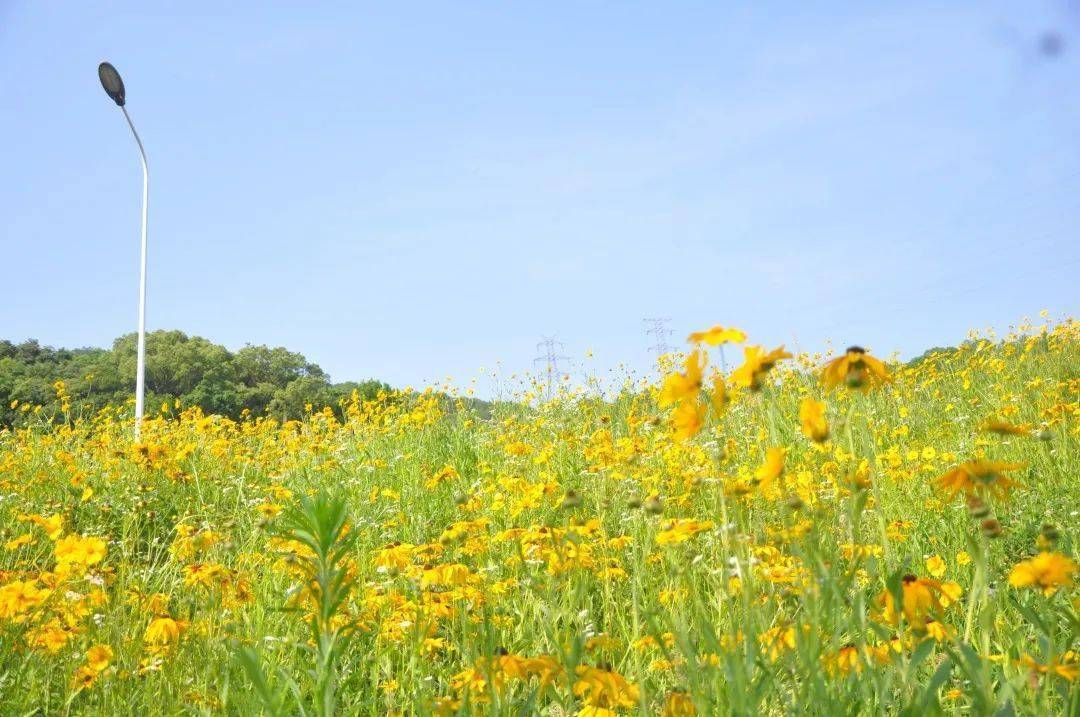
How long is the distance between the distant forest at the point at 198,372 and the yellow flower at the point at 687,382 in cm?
3116

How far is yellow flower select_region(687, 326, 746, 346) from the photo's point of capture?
1349 mm

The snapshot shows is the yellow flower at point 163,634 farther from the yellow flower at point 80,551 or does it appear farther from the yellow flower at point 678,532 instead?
the yellow flower at point 678,532

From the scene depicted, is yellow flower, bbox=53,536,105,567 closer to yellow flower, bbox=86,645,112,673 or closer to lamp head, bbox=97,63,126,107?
yellow flower, bbox=86,645,112,673

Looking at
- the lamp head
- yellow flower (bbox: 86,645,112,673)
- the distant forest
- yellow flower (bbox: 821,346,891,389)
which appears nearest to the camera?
yellow flower (bbox: 821,346,891,389)

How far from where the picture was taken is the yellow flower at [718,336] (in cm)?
135

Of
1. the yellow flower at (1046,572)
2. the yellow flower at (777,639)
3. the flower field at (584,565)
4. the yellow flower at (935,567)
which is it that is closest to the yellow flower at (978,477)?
the flower field at (584,565)

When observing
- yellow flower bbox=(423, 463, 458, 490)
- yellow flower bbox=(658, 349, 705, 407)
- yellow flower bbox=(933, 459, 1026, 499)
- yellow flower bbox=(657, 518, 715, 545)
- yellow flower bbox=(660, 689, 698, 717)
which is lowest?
yellow flower bbox=(660, 689, 698, 717)

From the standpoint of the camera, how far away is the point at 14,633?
239cm

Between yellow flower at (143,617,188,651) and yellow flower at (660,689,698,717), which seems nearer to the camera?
yellow flower at (660,689,698,717)

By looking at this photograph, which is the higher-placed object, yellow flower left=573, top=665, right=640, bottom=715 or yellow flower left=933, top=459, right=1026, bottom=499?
yellow flower left=933, top=459, right=1026, bottom=499

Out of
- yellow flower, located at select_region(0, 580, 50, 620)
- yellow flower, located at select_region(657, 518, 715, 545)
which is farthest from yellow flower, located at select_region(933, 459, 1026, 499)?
yellow flower, located at select_region(0, 580, 50, 620)

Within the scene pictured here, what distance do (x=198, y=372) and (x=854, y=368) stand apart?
140ft

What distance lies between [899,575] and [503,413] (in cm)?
600

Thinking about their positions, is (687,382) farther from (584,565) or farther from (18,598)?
(18,598)
